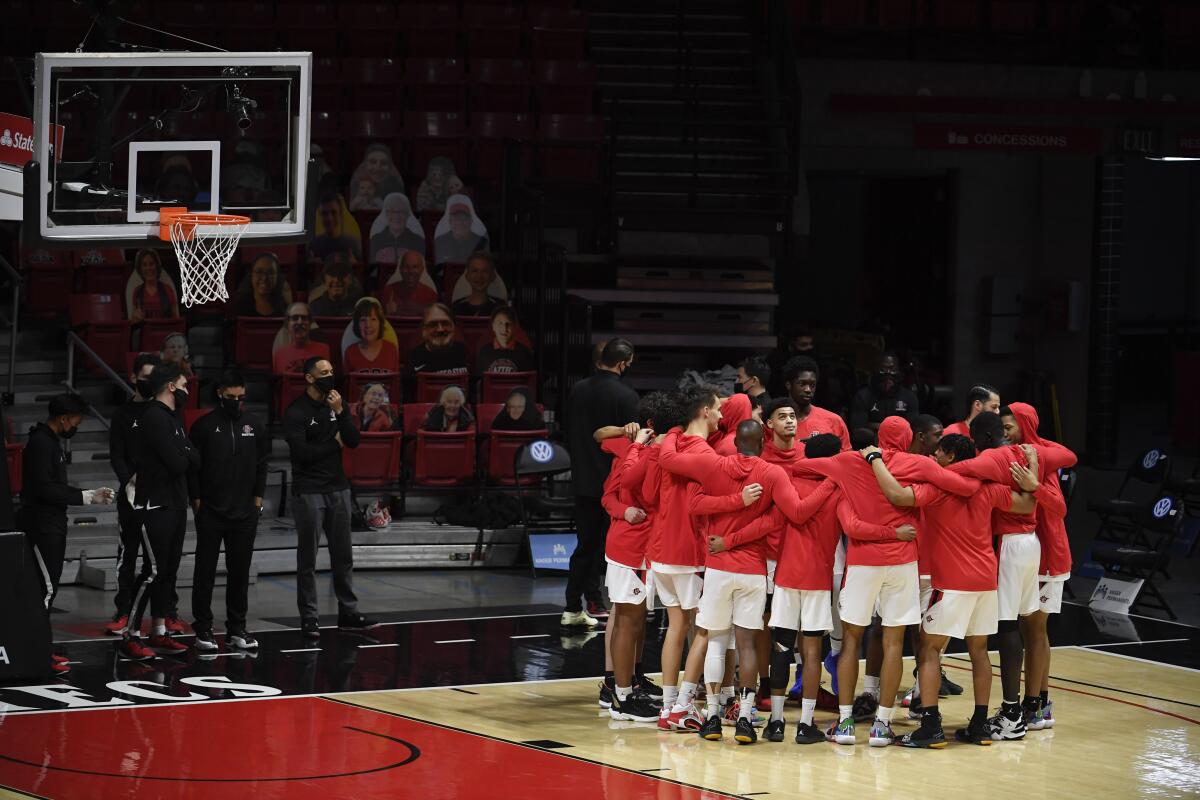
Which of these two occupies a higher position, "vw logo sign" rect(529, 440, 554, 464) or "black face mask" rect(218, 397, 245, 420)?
"black face mask" rect(218, 397, 245, 420)

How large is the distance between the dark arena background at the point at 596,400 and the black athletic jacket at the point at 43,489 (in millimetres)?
25

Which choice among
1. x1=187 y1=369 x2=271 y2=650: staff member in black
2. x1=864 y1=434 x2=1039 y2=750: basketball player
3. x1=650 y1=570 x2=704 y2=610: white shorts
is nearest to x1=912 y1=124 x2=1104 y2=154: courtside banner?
x1=187 y1=369 x2=271 y2=650: staff member in black

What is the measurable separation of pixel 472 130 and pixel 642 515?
10.4m

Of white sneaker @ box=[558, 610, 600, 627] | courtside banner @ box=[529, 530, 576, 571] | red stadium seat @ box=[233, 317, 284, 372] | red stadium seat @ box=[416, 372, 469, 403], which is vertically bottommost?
white sneaker @ box=[558, 610, 600, 627]

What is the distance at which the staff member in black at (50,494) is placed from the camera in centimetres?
1052

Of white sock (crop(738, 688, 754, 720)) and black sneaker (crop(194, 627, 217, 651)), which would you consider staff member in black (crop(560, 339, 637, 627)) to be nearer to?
black sneaker (crop(194, 627, 217, 651))

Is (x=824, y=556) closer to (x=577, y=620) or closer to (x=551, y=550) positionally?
(x=577, y=620)

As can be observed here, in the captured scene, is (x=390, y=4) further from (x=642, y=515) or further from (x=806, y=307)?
(x=642, y=515)

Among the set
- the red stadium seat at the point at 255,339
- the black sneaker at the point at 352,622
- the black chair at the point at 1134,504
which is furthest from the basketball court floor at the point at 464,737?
the red stadium seat at the point at 255,339

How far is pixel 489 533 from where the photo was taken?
48.0ft

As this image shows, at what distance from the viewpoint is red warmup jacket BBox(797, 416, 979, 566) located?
28.9 feet

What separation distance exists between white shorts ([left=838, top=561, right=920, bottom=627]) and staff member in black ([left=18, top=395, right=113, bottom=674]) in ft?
15.3

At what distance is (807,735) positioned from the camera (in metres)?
8.97

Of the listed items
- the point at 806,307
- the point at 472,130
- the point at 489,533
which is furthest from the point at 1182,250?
the point at 489,533
